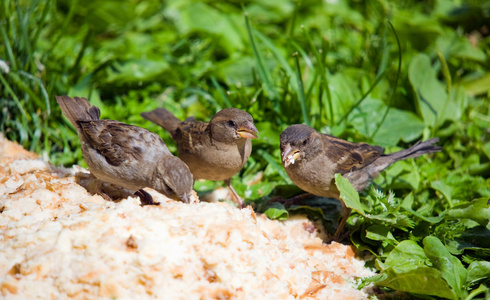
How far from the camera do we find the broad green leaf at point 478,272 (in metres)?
3.03

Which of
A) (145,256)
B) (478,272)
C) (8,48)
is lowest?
(478,272)

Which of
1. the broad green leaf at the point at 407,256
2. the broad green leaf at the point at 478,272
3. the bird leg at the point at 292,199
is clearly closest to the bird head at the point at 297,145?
the bird leg at the point at 292,199

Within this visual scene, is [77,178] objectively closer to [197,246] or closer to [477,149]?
[197,246]

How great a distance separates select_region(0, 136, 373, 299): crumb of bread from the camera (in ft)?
8.03

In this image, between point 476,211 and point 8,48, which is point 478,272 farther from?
point 8,48

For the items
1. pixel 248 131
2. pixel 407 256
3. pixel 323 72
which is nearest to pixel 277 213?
pixel 248 131

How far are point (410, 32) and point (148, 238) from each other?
582cm

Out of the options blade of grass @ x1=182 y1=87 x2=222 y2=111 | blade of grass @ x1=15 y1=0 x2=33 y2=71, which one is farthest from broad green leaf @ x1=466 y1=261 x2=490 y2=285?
blade of grass @ x1=15 y1=0 x2=33 y2=71

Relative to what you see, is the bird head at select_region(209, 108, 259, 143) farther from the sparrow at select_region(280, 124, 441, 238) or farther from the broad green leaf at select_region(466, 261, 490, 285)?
the broad green leaf at select_region(466, 261, 490, 285)

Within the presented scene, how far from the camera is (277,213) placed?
12.5ft

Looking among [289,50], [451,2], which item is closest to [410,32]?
[451,2]

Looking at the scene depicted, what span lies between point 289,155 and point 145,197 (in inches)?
48.1

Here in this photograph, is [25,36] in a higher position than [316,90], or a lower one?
higher

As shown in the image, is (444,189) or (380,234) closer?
(380,234)
